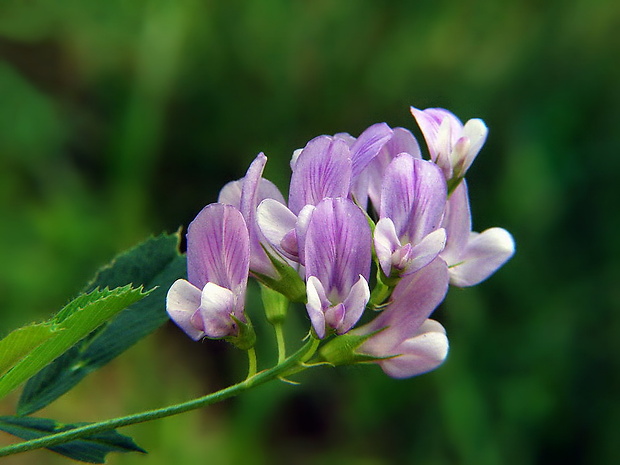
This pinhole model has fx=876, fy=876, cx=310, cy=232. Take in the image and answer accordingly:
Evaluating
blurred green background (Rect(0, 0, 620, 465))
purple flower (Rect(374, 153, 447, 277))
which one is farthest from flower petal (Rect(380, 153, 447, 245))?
blurred green background (Rect(0, 0, 620, 465))

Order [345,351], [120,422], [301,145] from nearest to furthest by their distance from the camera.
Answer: [120,422] < [345,351] < [301,145]

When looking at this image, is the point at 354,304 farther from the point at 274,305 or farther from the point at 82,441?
the point at 82,441

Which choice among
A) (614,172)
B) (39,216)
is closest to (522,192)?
(614,172)

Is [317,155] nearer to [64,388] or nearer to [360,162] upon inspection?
[360,162]

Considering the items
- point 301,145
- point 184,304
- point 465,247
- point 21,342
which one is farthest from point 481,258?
point 301,145

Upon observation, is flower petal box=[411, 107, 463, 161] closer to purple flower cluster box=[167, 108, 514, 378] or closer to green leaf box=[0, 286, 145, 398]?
purple flower cluster box=[167, 108, 514, 378]

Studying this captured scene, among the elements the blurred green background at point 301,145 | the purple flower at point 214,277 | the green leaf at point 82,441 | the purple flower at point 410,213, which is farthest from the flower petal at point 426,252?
the blurred green background at point 301,145
